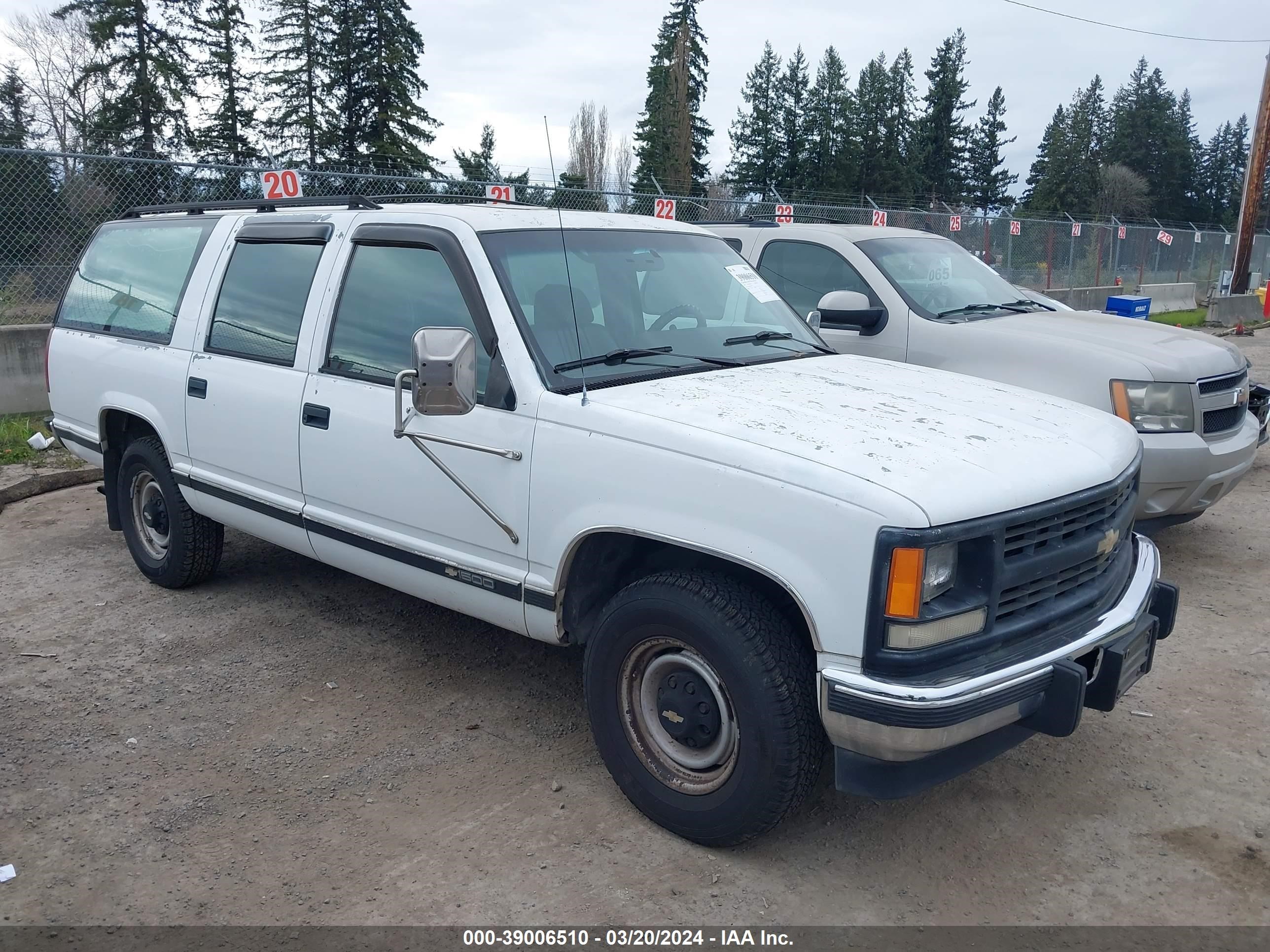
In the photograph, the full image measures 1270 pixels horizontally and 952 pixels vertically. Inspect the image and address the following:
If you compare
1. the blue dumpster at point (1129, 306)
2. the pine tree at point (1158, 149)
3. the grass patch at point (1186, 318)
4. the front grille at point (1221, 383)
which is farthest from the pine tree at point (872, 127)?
the front grille at point (1221, 383)

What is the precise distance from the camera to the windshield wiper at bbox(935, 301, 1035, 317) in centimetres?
665

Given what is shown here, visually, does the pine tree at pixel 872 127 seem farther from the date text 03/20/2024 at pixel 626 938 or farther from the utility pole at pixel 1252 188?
the date text 03/20/2024 at pixel 626 938

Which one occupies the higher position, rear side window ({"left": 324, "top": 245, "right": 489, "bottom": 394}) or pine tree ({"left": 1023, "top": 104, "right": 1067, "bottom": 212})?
pine tree ({"left": 1023, "top": 104, "right": 1067, "bottom": 212})

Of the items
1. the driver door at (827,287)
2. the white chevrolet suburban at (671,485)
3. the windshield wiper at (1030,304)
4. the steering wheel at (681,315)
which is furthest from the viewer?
the windshield wiper at (1030,304)

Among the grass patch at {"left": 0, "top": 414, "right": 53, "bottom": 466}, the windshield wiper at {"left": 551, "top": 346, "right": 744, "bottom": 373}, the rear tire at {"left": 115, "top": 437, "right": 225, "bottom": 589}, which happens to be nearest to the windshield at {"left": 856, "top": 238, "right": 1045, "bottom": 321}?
the windshield wiper at {"left": 551, "top": 346, "right": 744, "bottom": 373}

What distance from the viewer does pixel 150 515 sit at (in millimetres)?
5637

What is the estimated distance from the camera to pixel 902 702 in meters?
2.72

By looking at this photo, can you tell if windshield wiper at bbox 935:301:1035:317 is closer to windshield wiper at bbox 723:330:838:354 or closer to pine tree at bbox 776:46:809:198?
windshield wiper at bbox 723:330:838:354

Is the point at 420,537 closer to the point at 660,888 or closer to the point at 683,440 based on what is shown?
the point at 683,440

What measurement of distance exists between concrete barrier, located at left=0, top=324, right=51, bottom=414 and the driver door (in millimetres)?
6962

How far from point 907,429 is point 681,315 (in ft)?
4.13

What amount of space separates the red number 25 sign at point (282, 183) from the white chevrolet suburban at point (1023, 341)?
16.9 ft

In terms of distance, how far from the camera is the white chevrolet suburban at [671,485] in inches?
112

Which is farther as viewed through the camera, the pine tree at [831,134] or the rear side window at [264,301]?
the pine tree at [831,134]
